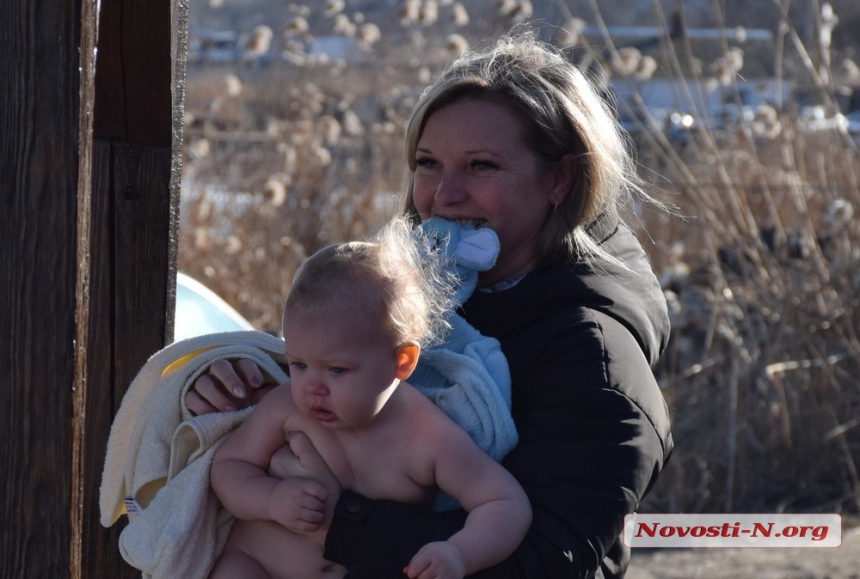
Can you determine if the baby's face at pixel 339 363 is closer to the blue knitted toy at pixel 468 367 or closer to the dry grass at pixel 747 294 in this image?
the blue knitted toy at pixel 468 367

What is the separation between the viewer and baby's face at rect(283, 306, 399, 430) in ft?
6.30

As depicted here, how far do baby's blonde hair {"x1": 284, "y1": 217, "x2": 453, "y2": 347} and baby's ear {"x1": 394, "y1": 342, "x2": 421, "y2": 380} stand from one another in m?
0.01

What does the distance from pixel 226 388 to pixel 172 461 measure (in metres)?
0.18

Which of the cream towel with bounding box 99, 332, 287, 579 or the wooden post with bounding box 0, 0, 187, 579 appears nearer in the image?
the wooden post with bounding box 0, 0, 187, 579

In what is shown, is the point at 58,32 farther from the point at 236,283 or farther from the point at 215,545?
the point at 236,283

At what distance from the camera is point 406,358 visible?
1.99 m

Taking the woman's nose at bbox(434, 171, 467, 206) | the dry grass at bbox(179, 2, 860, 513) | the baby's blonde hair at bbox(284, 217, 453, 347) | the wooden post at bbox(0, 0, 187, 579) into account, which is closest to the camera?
the wooden post at bbox(0, 0, 187, 579)

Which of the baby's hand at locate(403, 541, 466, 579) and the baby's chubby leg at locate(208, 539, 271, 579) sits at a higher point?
the baby's hand at locate(403, 541, 466, 579)

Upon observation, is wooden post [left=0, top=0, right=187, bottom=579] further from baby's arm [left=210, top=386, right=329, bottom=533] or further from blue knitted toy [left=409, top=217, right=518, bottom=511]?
blue knitted toy [left=409, top=217, right=518, bottom=511]

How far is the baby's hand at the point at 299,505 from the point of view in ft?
6.48

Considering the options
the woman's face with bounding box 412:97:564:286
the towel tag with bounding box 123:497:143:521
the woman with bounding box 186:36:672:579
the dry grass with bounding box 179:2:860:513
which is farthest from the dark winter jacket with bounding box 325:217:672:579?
the dry grass with bounding box 179:2:860:513

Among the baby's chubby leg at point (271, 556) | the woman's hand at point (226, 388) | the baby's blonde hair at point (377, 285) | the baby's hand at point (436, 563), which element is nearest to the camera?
the baby's hand at point (436, 563)

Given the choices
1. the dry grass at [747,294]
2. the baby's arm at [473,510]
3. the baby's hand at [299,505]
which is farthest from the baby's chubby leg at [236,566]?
the dry grass at [747,294]

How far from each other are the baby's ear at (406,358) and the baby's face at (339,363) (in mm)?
12
